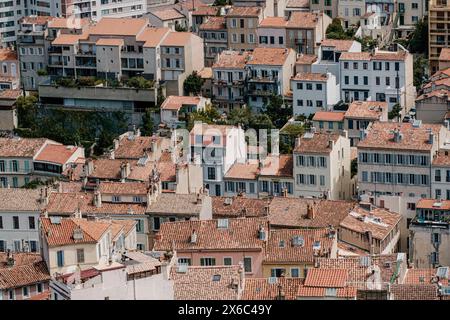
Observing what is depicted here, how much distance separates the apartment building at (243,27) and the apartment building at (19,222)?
25.8 meters

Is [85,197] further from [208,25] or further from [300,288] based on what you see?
[208,25]

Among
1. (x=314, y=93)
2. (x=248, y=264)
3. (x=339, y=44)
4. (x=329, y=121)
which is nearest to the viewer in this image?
(x=248, y=264)

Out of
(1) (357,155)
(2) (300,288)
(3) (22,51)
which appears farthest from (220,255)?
(3) (22,51)

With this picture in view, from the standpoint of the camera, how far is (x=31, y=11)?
8500cm

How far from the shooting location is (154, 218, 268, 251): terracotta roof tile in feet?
128

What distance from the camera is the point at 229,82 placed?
6681 cm

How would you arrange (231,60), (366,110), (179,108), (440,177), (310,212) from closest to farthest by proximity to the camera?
(310,212), (440,177), (366,110), (179,108), (231,60)

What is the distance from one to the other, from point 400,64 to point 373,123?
30.2 feet

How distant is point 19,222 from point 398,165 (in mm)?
15420

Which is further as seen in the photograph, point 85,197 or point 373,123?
point 373,123

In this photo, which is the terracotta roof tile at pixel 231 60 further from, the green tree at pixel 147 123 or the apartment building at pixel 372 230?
the apartment building at pixel 372 230

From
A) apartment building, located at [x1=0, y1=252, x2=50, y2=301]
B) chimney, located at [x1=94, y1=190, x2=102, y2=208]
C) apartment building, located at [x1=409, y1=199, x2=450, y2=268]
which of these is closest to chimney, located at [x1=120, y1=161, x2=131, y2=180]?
chimney, located at [x1=94, y1=190, x2=102, y2=208]

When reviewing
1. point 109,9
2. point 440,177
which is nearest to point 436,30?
point 440,177

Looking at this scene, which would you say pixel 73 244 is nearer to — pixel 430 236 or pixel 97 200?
pixel 97 200
